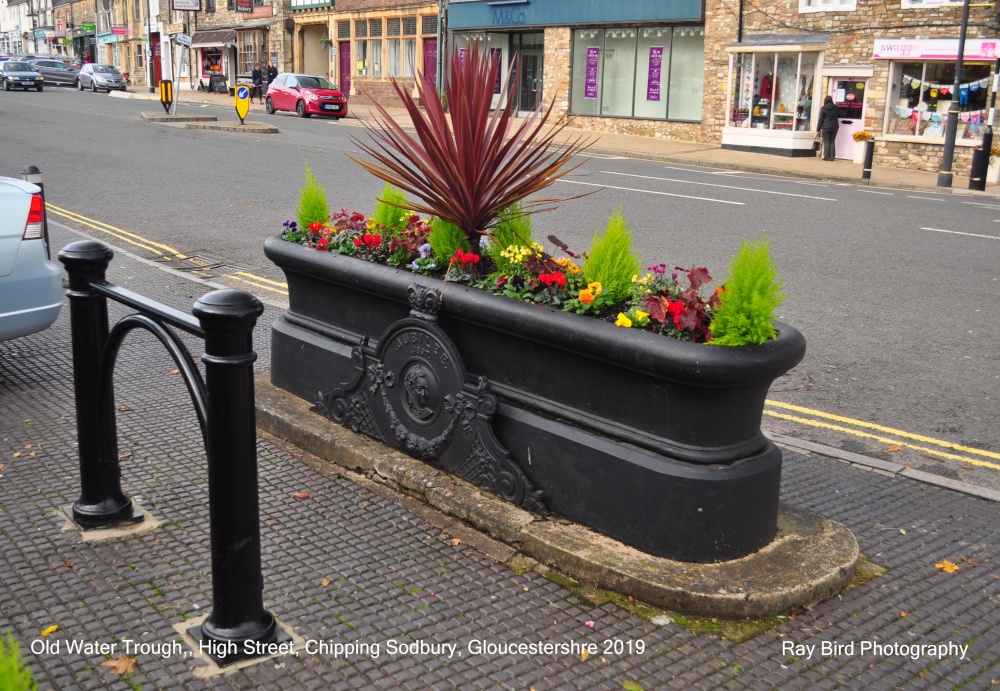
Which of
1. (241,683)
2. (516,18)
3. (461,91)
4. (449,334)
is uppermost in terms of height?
(516,18)

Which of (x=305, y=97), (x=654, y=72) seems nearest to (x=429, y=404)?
(x=654, y=72)

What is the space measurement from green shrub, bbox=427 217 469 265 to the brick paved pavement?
3.91ft

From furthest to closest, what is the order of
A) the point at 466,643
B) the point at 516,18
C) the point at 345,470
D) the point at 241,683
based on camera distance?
the point at 516,18, the point at 345,470, the point at 466,643, the point at 241,683

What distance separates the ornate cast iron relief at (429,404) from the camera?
4.29m

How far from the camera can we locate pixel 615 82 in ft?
107

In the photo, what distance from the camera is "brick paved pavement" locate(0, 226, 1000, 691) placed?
3.25 m

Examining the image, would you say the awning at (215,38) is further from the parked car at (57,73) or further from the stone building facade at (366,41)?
the parked car at (57,73)

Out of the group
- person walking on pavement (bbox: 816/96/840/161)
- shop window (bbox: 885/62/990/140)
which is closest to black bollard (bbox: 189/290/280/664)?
shop window (bbox: 885/62/990/140)

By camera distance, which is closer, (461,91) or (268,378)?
(461,91)

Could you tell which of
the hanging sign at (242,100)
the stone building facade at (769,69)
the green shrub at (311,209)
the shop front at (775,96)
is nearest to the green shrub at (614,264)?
the green shrub at (311,209)

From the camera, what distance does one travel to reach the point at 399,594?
374cm

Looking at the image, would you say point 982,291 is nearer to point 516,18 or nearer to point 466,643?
point 466,643

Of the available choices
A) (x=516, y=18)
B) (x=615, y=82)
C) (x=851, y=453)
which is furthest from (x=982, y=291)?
(x=516, y=18)

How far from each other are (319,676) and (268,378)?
9.60ft
